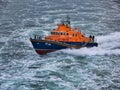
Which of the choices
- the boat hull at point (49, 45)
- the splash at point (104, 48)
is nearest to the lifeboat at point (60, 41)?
the boat hull at point (49, 45)

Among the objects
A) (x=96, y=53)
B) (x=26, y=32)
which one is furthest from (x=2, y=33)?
(x=96, y=53)

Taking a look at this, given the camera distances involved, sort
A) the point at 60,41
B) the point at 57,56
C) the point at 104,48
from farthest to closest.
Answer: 1. the point at 104,48
2. the point at 60,41
3. the point at 57,56

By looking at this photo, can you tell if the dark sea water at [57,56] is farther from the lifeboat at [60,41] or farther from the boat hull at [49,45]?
the lifeboat at [60,41]

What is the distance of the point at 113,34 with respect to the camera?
251 ft

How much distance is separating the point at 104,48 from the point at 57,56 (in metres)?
10.2

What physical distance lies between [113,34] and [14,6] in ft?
136

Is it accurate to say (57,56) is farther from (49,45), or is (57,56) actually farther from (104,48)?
(104,48)

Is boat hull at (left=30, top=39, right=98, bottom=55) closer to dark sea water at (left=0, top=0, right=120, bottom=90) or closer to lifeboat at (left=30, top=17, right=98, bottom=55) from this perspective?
lifeboat at (left=30, top=17, right=98, bottom=55)

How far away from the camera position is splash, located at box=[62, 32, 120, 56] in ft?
208

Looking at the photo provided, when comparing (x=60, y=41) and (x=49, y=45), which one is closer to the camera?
(x=49, y=45)

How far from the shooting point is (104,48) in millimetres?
66375

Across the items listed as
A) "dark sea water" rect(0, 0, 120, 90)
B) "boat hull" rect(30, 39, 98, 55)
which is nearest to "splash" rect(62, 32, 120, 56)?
"dark sea water" rect(0, 0, 120, 90)

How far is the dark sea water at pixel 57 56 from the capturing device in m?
50.7

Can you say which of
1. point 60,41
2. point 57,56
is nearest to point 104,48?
point 60,41
